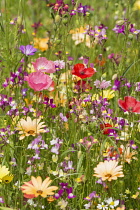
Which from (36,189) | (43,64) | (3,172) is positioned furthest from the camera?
(43,64)

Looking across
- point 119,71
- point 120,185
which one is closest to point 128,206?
point 120,185

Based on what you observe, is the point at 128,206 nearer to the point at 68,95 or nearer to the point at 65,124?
the point at 65,124

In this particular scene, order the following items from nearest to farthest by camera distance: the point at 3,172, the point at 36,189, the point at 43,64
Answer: the point at 36,189
the point at 3,172
the point at 43,64

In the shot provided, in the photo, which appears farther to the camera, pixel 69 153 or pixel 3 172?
pixel 69 153

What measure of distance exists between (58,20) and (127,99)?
1.62 feet

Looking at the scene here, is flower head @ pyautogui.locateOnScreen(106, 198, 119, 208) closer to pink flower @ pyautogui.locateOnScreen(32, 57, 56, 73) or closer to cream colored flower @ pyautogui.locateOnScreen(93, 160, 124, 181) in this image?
cream colored flower @ pyautogui.locateOnScreen(93, 160, 124, 181)

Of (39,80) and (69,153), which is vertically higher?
(39,80)

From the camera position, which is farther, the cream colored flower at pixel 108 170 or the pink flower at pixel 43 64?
the pink flower at pixel 43 64

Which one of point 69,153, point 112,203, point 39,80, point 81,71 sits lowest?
point 112,203

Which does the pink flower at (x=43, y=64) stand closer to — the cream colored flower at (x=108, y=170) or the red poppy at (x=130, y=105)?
the red poppy at (x=130, y=105)

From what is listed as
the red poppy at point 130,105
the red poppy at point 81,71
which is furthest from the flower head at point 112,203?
the red poppy at point 81,71

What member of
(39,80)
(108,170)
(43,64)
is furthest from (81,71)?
(108,170)

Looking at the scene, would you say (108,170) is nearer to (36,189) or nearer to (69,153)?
(36,189)

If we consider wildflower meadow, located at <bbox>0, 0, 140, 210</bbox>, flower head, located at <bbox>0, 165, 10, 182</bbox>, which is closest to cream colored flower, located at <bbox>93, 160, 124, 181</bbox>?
wildflower meadow, located at <bbox>0, 0, 140, 210</bbox>
